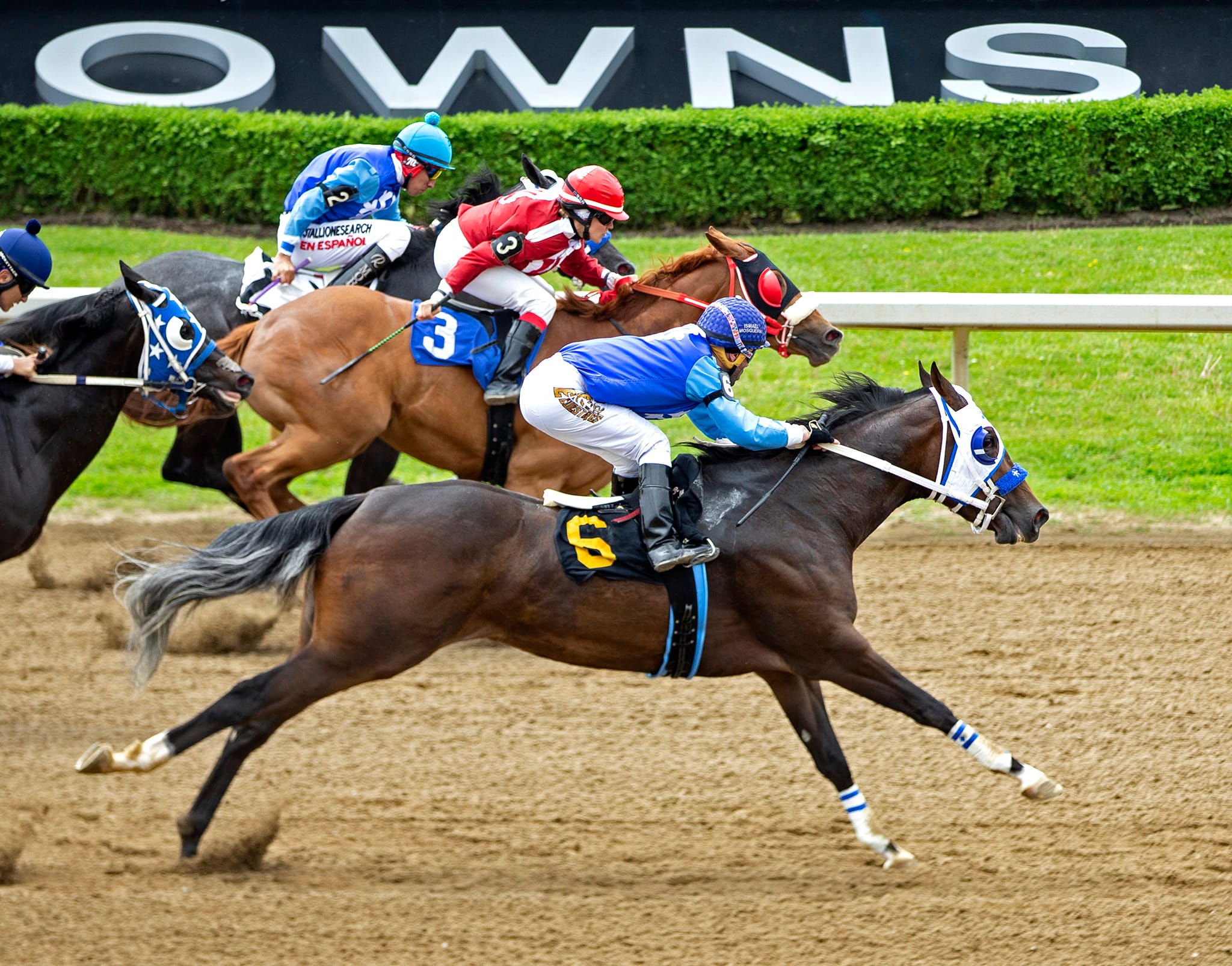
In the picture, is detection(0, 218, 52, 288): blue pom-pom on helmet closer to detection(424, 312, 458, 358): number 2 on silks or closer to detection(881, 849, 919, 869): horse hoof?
detection(424, 312, 458, 358): number 2 on silks

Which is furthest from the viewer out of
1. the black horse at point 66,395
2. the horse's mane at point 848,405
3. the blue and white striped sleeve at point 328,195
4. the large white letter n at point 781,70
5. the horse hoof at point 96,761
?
the large white letter n at point 781,70

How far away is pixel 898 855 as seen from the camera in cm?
461

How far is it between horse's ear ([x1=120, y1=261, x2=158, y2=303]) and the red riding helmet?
187 centimetres

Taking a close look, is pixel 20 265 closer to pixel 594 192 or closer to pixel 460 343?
pixel 460 343

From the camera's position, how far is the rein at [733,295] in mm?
6438

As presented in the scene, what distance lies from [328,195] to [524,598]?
3495mm

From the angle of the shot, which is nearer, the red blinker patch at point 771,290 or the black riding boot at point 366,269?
the red blinker patch at point 771,290

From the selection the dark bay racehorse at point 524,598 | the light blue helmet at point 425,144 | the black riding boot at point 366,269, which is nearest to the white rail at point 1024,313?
the black riding boot at point 366,269

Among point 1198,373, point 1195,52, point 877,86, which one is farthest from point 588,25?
point 1198,373

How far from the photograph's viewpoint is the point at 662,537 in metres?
4.47

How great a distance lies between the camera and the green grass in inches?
367

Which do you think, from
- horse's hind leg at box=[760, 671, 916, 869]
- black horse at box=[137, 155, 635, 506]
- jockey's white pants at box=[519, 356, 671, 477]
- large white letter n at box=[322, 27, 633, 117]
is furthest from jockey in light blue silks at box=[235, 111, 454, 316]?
large white letter n at box=[322, 27, 633, 117]

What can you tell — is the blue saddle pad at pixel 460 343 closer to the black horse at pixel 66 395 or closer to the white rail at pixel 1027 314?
the black horse at pixel 66 395

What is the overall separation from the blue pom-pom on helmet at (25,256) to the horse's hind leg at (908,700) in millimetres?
3650
